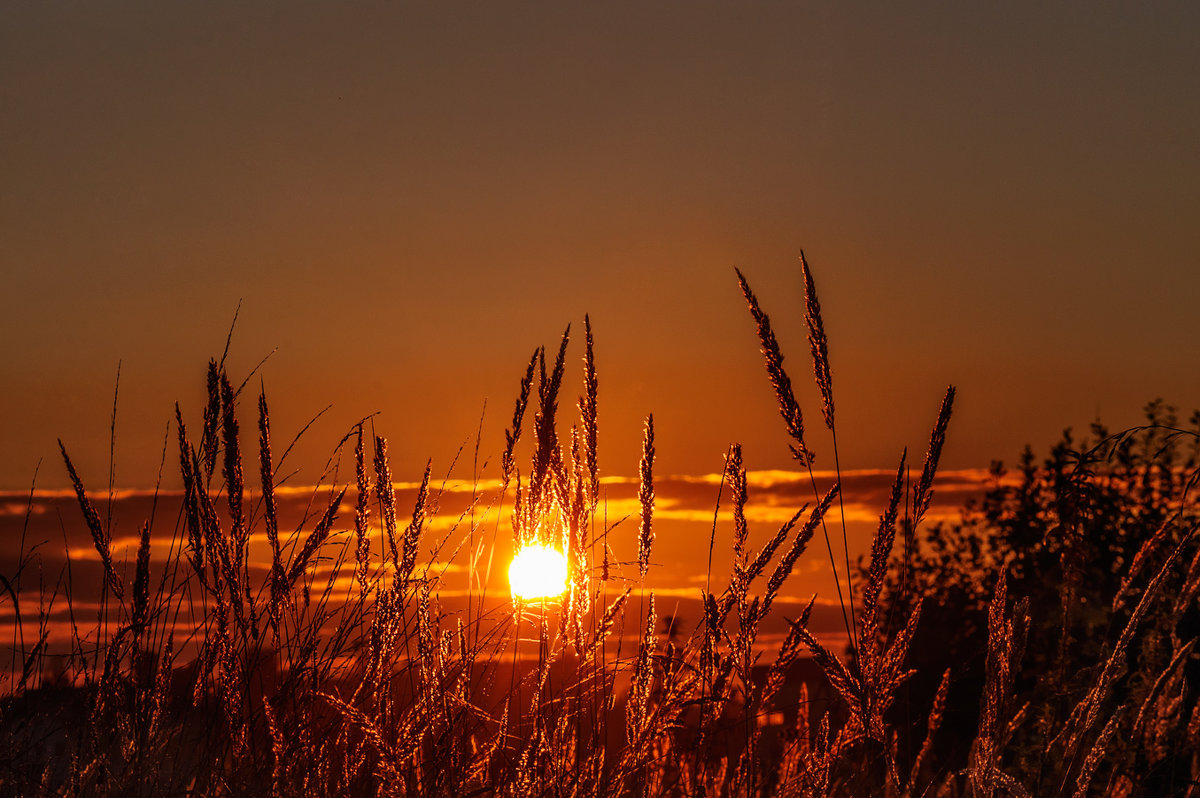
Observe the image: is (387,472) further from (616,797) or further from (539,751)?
(616,797)

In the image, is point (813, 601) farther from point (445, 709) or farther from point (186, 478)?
point (186, 478)

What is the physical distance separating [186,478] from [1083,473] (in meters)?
1.86

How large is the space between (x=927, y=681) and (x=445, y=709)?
11491 millimetres

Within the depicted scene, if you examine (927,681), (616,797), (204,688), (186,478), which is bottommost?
(927,681)

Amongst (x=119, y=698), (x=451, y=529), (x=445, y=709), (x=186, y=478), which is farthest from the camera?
(x=451, y=529)

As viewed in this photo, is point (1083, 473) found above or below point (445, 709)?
above

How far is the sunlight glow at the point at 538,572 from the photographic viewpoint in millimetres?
2512

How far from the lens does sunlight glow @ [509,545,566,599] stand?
2.51 meters

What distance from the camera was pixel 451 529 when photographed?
2.96 metres

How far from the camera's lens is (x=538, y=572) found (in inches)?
101

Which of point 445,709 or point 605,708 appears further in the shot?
point 605,708

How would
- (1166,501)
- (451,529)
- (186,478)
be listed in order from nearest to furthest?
(186,478) → (451,529) → (1166,501)

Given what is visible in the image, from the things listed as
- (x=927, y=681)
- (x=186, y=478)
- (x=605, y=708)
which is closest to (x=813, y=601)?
(x=605, y=708)

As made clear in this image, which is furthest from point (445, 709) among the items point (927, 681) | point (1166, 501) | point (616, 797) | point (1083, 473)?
point (927, 681)
